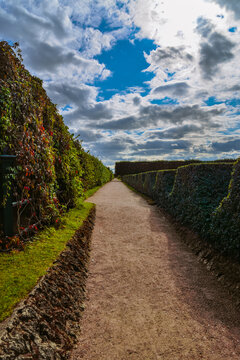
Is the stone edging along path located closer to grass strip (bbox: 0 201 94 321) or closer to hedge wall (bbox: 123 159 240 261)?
grass strip (bbox: 0 201 94 321)

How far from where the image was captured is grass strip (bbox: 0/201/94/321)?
2.52 m

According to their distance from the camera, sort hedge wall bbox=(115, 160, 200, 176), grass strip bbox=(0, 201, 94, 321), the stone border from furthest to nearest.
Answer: hedge wall bbox=(115, 160, 200, 176), the stone border, grass strip bbox=(0, 201, 94, 321)

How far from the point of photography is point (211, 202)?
19.4 feet

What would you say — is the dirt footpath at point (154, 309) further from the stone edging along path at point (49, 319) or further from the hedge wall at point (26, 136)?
the hedge wall at point (26, 136)

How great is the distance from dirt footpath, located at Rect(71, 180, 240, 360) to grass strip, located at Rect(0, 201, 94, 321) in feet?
2.84

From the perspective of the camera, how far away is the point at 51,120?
246 inches

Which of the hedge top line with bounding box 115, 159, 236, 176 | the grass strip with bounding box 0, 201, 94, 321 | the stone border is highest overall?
the hedge top line with bounding box 115, 159, 236, 176

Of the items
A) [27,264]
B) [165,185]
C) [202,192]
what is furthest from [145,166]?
[27,264]

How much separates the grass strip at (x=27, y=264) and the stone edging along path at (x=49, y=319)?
106 millimetres

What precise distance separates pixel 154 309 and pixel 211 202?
3493 millimetres

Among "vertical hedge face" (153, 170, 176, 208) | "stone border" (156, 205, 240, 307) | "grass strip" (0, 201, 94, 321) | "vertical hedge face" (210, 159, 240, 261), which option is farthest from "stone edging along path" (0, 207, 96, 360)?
"vertical hedge face" (153, 170, 176, 208)

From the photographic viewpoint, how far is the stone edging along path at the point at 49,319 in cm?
200

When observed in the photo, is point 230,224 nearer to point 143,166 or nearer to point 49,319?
point 49,319

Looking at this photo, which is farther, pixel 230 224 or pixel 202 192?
pixel 202 192
